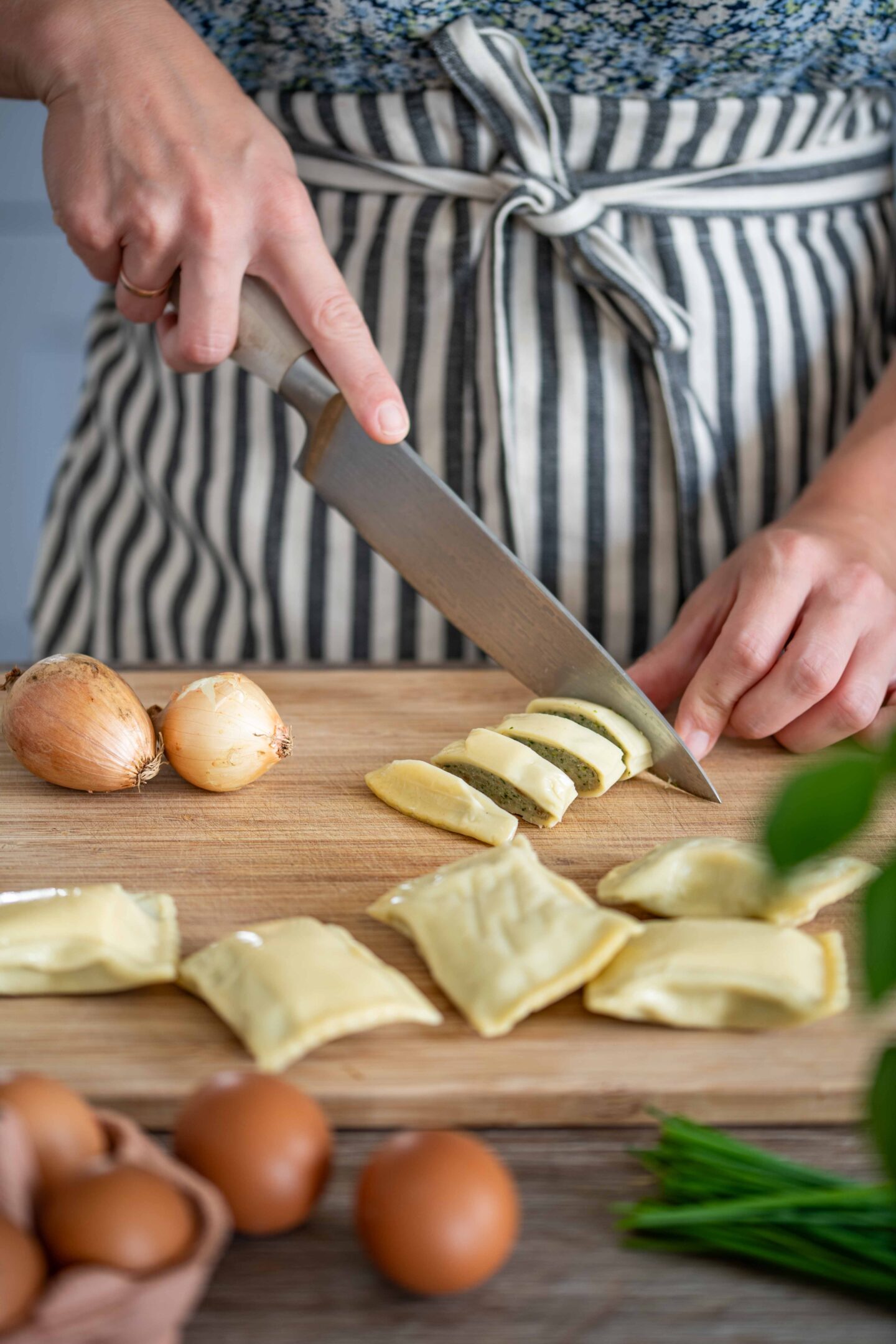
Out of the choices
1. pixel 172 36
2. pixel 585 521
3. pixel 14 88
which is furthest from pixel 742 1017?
pixel 14 88

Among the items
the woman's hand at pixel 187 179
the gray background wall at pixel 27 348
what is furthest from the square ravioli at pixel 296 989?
the gray background wall at pixel 27 348

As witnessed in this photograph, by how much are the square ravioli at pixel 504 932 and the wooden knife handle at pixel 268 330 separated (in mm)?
767

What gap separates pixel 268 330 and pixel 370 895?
78 cm

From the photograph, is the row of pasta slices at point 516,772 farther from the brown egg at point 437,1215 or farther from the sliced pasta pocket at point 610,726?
the brown egg at point 437,1215

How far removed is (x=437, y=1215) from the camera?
2.21 feet

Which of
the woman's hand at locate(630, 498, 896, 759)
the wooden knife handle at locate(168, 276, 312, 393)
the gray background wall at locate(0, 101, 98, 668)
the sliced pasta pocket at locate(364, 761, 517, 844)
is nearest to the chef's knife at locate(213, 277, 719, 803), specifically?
the wooden knife handle at locate(168, 276, 312, 393)

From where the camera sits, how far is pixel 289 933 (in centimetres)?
99

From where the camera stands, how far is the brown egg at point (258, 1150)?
2.36 ft

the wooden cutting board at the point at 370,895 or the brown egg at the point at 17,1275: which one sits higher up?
the brown egg at the point at 17,1275

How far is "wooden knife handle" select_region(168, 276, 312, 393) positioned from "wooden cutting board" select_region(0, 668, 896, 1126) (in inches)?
19.1

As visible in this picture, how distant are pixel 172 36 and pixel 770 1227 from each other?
4.94ft

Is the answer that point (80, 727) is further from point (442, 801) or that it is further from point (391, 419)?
point (391, 419)

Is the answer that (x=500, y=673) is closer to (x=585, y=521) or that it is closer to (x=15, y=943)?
(x=585, y=521)

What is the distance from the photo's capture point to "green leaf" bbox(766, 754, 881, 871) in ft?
1.78
